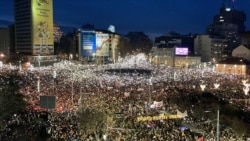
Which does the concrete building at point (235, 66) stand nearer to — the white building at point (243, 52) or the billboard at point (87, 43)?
the white building at point (243, 52)

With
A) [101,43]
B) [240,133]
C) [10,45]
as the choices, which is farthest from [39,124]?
[10,45]

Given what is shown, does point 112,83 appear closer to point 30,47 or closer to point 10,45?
point 30,47

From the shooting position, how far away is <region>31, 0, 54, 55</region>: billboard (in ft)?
325

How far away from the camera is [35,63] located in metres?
96.3

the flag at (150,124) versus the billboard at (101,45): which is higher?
the billboard at (101,45)

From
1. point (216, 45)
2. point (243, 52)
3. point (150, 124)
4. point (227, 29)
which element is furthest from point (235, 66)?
point (227, 29)

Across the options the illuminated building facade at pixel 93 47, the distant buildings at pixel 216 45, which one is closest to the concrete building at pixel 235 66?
the distant buildings at pixel 216 45

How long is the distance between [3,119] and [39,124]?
238 cm

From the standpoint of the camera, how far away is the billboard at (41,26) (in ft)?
325

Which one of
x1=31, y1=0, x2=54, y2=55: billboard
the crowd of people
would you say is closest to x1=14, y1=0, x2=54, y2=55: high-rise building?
x1=31, y1=0, x2=54, y2=55: billboard

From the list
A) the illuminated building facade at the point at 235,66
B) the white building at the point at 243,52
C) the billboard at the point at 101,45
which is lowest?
the illuminated building facade at the point at 235,66

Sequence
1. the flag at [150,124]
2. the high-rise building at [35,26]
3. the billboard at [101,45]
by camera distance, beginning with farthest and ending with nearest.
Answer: the billboard at [101,45] < the high-rise building at [35,26] < the flag at [150,124]

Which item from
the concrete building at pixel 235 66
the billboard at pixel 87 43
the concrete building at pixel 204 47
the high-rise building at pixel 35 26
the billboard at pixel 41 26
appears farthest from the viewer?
the concrete building at pixel 204 47

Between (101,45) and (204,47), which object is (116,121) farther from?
(204,47)
